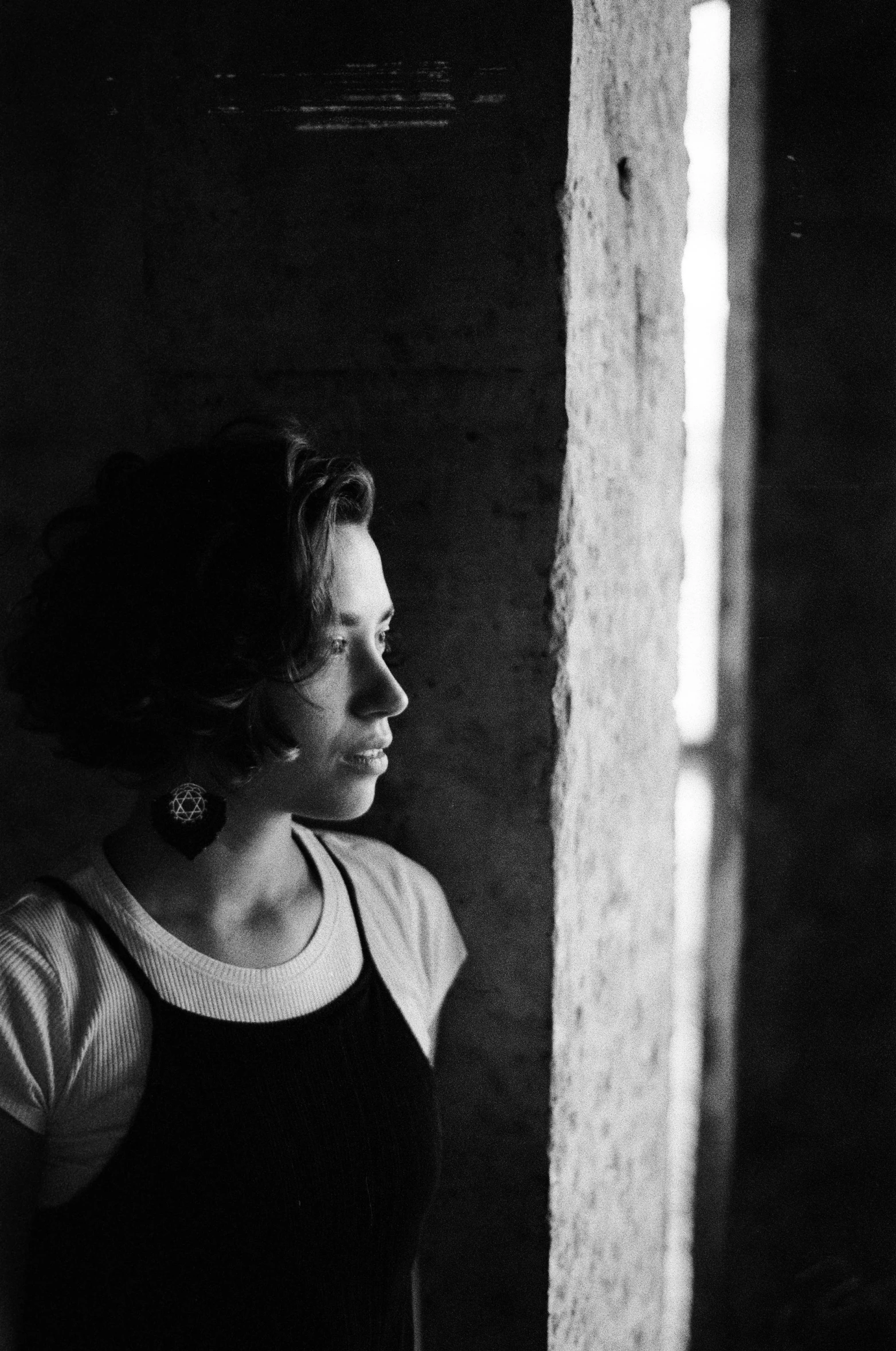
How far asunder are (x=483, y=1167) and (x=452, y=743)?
2.03ft

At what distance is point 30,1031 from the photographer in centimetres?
99

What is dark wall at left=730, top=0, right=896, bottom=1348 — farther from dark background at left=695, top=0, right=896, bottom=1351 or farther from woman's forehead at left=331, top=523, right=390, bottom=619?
woman's forehead at left=331, top=523, right=390, bottom=619

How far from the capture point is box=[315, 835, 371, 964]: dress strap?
4.22 feet

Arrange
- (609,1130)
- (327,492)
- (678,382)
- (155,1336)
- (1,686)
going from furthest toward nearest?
(678,382) → (609,1130) → (1,686) → (327,492) → (155,1336)

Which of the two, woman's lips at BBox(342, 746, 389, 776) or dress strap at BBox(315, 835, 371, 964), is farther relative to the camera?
dress strap at BBox(315, 835, 371, 964)

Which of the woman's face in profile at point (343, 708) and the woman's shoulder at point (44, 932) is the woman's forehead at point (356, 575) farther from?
the woman's shoulder at point (44, 932)

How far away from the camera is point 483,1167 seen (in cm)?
153

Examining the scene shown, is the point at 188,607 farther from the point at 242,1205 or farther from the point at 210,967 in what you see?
the point at 242,1205

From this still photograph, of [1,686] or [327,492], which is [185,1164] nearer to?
[327,492]

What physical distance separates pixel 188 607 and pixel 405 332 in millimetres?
589

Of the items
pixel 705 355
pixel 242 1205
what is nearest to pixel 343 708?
pixel 242 1205

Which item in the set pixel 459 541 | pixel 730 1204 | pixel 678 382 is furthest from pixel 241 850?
pixel 730 1204

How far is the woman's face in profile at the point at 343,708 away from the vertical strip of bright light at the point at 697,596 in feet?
4.64

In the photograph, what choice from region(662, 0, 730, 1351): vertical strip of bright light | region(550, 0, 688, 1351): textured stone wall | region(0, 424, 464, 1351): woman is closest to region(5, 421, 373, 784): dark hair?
region(0, 424, 464, 1351): woman
